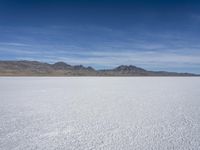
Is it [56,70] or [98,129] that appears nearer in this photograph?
[98,129]

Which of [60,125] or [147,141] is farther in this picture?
[60,125]

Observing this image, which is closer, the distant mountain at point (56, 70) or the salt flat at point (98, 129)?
the salt flat at point (98, 129)

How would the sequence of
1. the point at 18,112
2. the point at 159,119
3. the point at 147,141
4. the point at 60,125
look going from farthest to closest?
the point at 18,112 → the point at 159,119 → the point at 60,125 → the point at 147,141

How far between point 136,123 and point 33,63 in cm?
12775

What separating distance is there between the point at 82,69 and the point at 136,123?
123742 millimetres

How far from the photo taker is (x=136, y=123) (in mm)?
5160

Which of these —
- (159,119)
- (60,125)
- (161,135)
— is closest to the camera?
(161,135)

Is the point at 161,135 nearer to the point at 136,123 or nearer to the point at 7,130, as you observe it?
the point at 136,123

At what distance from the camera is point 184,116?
5.91 m

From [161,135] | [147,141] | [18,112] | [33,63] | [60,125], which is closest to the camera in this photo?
[147,141]

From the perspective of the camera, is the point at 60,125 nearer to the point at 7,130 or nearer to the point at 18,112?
the point at 7,130

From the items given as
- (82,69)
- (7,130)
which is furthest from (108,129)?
(82,69)

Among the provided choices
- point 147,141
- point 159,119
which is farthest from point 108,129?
point 159,119

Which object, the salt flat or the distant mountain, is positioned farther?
the distant mountain
